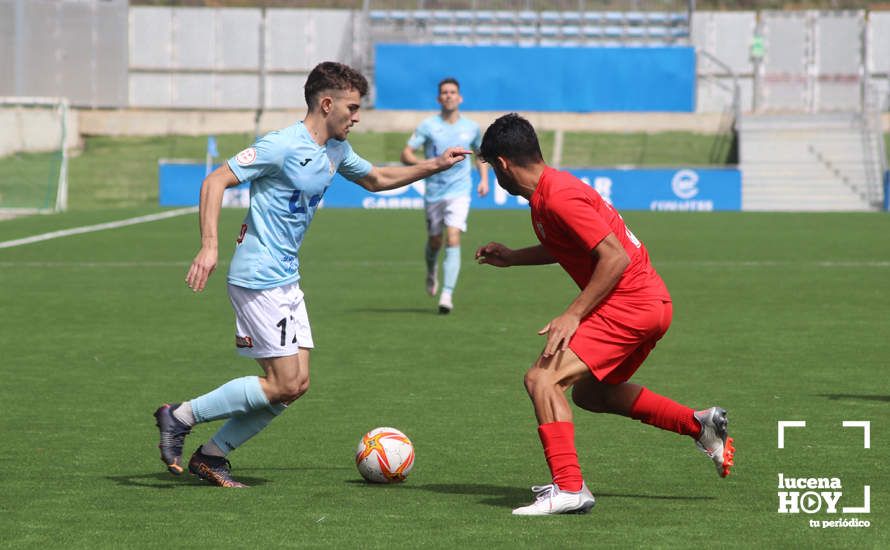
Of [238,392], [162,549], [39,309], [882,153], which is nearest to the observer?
[162,549]

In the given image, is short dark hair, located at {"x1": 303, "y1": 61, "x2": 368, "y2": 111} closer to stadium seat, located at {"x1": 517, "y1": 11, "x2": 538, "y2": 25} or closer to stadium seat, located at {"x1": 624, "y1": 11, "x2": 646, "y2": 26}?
stadium seat, located at {"x1": 517, "y1": 11, "x2": 538, "y2": 25}

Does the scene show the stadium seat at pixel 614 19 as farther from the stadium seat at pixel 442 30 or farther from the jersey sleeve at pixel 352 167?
the jersey sleeve at pixel 352 167

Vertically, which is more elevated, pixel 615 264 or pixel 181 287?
pixel 615 264

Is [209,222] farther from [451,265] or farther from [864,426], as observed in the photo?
[451,265]

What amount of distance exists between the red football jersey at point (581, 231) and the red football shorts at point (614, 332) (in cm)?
5

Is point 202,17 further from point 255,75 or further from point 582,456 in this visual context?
point 582,456

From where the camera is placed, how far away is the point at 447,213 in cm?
1484

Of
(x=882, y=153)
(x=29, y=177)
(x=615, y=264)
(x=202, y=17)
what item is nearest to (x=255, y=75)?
(x=202, y=17)

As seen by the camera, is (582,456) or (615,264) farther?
(582,456)

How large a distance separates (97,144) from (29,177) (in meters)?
13.5

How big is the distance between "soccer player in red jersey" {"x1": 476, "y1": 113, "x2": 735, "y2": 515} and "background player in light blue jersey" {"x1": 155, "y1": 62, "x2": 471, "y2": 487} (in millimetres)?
1001

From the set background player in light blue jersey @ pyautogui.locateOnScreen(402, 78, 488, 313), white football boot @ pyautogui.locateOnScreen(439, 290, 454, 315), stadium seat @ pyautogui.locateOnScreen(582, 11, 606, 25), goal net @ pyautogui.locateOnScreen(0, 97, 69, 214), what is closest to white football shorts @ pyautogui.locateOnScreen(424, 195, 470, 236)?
→ background player in light blue jersey @ pyautogui.locateOnScreen(402, 78, 488, 313)

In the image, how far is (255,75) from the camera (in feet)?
171

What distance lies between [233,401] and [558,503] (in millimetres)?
1697
